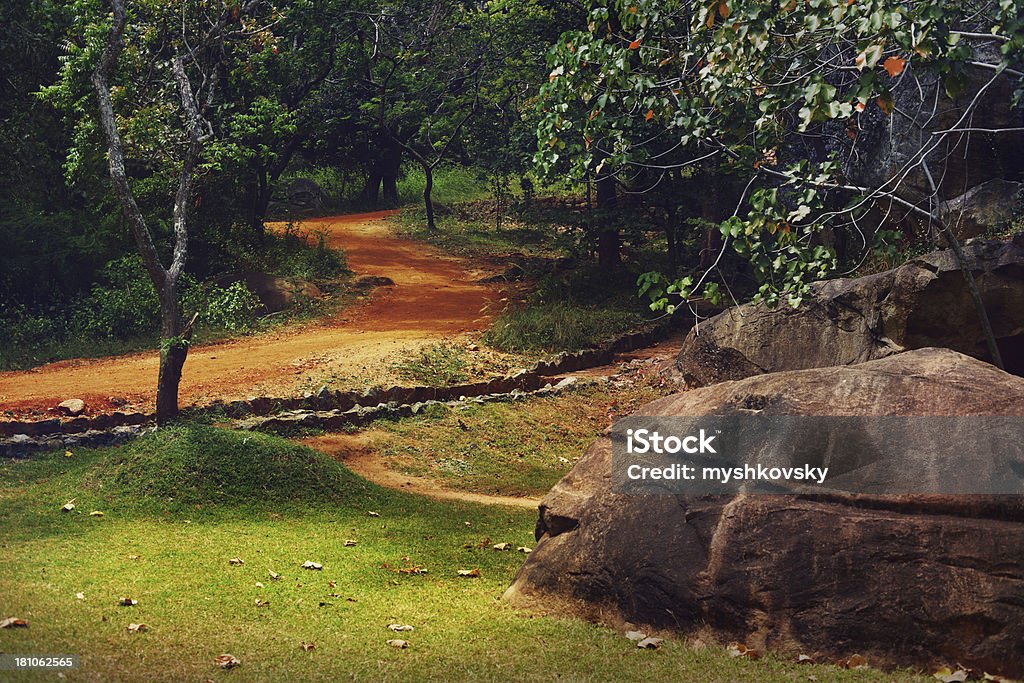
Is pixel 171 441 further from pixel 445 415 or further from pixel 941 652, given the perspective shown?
Answer: pixel 941 652

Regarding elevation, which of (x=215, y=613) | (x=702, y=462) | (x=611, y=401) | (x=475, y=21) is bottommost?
(x=611, y=401)

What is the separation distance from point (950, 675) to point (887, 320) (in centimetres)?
809

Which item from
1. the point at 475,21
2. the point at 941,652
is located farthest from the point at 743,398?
the point at 475,21

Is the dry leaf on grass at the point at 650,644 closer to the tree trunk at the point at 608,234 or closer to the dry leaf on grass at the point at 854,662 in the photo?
the dry leaf on grass at the point at 854,662

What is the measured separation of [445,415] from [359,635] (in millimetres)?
7653

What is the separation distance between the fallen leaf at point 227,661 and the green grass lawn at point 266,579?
5cm

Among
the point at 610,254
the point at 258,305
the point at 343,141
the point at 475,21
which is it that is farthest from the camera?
the point at 343,141

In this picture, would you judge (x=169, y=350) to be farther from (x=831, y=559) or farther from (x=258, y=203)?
(x=258, y=203)

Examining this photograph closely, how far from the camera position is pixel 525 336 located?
60.0 ft

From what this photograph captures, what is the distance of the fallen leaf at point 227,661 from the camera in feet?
17.5

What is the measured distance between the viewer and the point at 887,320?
504 inches

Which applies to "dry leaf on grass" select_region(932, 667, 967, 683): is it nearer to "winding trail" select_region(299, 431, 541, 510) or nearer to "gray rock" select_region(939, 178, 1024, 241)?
"winding trail" select_region(299, 431, 541, 510)

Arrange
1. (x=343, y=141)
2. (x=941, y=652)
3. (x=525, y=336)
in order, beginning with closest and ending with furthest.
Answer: (x=941, y=652), (x=525, y=336), (x=343, y=141)

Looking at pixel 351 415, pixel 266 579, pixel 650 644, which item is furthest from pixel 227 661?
pixel 351 415
